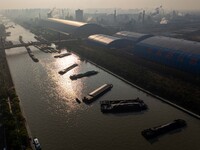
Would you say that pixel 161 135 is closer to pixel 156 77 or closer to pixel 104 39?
pixel 156 77

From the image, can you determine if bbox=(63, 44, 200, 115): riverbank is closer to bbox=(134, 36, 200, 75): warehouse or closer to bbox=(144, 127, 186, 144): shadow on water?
bbox=(134, 36, 200, 75): warehouse

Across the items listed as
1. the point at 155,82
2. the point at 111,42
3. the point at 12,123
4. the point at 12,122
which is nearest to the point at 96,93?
the point at 155,82

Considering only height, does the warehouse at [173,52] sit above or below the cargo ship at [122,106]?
above

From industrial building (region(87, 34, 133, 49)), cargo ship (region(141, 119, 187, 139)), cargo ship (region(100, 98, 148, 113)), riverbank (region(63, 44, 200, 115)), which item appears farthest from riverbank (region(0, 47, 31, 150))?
industrial building (region(87, 34, 133, 49))

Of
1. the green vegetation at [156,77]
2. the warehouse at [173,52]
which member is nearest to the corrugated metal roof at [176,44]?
the warehouse at [173,52]

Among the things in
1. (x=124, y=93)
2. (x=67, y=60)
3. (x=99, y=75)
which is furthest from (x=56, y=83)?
(x=67, y=60)

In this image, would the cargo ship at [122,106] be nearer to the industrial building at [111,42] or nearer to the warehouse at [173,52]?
the warehouse at [173,52]
